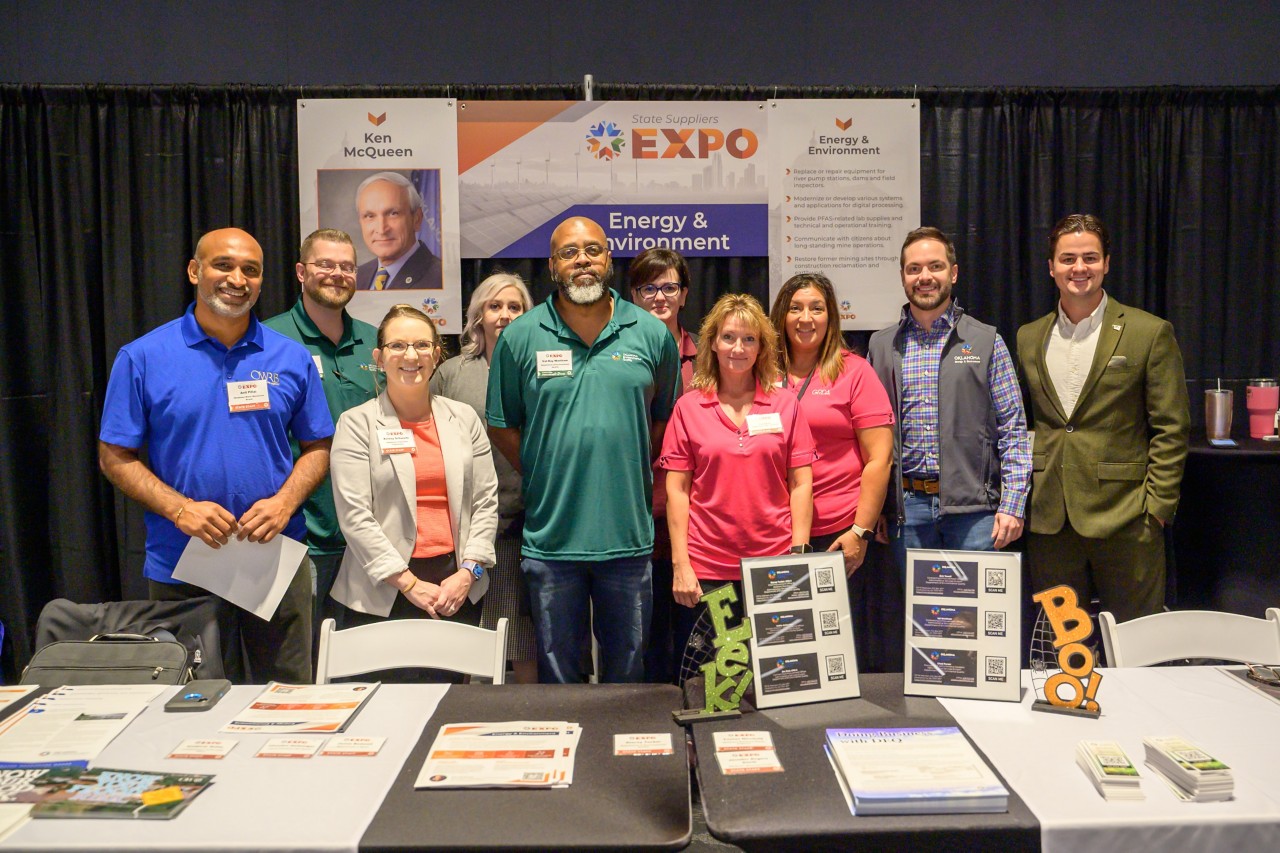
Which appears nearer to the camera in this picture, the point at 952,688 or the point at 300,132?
the point at 952,688

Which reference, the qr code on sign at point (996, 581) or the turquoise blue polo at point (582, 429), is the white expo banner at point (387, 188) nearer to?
the turquoise blue polo at point (582, 429)

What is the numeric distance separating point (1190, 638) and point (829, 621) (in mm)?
1035

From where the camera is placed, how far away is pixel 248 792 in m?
1.50

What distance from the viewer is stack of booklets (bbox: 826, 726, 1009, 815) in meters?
1.43

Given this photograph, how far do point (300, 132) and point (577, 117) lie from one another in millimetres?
1140

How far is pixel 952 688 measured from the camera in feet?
6.15

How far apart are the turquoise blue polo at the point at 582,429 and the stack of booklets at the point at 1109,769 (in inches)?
51.2

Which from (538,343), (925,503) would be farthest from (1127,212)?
(538,343)

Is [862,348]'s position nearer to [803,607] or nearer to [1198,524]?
[1198,524]

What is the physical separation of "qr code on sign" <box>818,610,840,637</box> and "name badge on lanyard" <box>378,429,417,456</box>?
49.9 inches

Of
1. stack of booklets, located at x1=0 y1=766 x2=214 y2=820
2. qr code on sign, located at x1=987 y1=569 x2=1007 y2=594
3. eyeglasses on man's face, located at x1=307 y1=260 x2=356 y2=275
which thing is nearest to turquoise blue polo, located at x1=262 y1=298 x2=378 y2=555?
eyeglasses on man's face, located at x1=307 y1=260 x2=356 y2=275

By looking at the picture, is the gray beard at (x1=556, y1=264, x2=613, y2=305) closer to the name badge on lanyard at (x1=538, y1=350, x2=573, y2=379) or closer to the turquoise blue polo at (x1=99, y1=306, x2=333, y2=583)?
the name badge on lanyard at (x1=538, y1=350, x2=573, y2=379)

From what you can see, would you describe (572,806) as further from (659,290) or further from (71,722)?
(659,290)

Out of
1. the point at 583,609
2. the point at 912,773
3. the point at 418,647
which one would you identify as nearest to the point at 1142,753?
the point at 912,773
